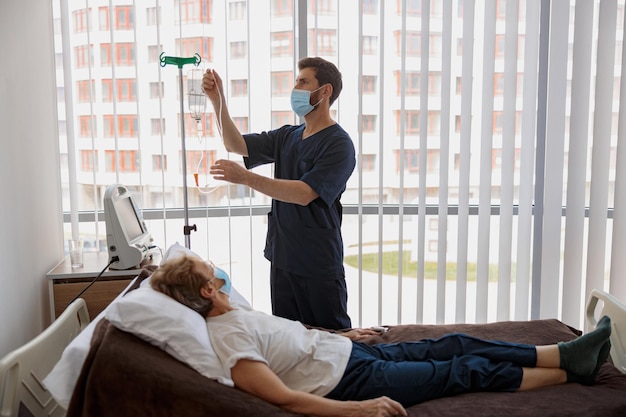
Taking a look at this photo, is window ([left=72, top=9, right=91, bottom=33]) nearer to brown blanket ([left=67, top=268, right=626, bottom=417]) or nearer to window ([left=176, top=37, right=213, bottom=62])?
window ([left=176, top=37, right=213, bottom=62])

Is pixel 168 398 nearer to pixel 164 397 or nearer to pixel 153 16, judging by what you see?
pixel 164 397

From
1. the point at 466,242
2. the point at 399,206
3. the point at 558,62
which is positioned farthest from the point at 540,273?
the point at 558,62

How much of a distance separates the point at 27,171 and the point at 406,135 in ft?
5.63

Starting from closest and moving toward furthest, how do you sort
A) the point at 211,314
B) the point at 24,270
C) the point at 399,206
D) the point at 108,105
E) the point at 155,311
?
1. the point at 155,311
2. the point at 211,314
3. the point at 24,270
4. the point at 108,105
5. the point at 399,206

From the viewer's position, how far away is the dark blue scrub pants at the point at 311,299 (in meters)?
2.40

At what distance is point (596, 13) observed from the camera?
293 centimetres

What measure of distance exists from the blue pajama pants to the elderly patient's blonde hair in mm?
476

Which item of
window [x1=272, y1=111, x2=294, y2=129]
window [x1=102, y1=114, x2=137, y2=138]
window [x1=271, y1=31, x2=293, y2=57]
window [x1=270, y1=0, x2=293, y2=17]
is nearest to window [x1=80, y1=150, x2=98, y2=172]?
window [x1=102, y1=114, x2=137, y2=138]

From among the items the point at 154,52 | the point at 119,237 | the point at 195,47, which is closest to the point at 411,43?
the point at 195,47

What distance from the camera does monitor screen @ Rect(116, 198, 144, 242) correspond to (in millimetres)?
2420

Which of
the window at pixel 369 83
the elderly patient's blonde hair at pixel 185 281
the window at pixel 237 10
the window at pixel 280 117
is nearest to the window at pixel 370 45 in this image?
the window at pixel 369 83

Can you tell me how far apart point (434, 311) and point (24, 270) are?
195 centimetres

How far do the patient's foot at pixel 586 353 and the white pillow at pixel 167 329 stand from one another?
1.09 metres

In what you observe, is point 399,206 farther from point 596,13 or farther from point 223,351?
point 223,351
